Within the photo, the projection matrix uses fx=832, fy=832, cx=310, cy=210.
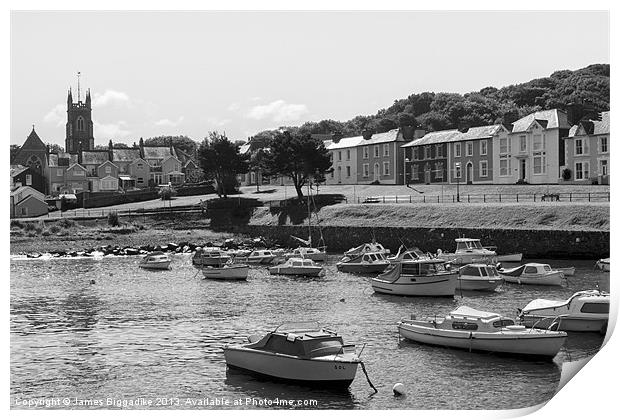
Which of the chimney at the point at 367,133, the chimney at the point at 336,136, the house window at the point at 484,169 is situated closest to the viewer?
the house window at the point at 484,169

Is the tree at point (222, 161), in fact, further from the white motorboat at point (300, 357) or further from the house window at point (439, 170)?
the white motorboat at point (300, 357)

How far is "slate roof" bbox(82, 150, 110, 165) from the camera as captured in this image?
42878mm

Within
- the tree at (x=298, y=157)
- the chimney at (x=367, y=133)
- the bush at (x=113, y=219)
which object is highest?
the chimney at (x=367, y=133)

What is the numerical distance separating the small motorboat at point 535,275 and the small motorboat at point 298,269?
299 inches

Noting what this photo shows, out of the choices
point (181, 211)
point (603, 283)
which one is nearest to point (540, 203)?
point (603, 283)

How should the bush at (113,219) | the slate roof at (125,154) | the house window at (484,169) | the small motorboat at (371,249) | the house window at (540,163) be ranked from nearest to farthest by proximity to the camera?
the small motorboat at (371,249)
the house window at (540,163)
the bush at (113,219)
the house window at (484,169)
the slate roof at (125,154)

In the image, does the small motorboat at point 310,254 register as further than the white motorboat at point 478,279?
Yes

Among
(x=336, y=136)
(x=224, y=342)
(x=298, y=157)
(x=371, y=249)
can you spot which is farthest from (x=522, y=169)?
(x=224, y=342)

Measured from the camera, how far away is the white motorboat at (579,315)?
20594mm

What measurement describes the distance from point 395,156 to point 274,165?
33.2 ft

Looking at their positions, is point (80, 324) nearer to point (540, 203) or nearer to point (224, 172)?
point (540, 203)

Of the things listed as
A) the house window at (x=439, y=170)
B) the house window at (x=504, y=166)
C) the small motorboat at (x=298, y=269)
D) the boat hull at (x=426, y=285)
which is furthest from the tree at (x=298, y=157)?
the boat hull at (x=426, y=285)

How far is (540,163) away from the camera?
4709cm
